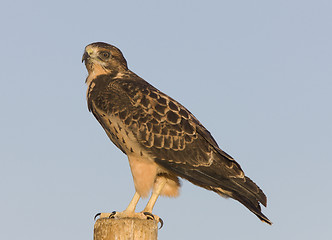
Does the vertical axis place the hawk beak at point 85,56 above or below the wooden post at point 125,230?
above

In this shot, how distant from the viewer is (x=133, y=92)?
27.7 ft

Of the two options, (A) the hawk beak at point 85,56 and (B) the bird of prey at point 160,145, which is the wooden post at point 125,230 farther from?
(A) the hawk beak at point 85,56

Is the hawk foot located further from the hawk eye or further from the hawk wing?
the hawk eye

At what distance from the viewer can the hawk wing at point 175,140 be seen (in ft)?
26.6

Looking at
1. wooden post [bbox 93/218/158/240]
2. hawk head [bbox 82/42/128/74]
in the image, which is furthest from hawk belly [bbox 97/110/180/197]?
wooden post [bbox 93/218/158/240]

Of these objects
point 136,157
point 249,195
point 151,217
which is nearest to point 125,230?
Answer: point 151,217

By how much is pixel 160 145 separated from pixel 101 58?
77.0 inches

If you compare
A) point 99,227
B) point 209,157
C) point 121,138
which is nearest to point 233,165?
point 209,157

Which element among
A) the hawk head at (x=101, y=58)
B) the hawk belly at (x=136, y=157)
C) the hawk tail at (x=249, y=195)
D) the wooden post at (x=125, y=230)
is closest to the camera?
the wooden post at (x=125, y=230)

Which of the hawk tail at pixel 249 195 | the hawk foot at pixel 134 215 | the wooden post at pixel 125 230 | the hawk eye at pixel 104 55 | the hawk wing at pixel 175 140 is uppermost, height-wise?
the hawk eye at pixel 104 55

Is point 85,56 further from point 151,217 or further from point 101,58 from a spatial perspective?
point 151,217

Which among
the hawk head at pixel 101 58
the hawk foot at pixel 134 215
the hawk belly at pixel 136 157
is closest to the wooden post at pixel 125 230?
the hawk foot at pixel 134 215

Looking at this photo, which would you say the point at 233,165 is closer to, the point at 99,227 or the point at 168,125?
the point at 168,125

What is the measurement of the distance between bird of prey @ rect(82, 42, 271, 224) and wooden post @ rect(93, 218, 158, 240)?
45.2 inches
